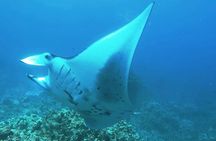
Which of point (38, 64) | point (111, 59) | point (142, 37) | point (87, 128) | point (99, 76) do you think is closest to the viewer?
point (111, 59)

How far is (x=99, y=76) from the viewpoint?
3.07m

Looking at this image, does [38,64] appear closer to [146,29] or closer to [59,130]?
[59,130]

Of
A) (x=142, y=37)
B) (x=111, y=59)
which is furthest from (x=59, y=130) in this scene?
(x=142, y=37)

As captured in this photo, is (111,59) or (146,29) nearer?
(111,59)

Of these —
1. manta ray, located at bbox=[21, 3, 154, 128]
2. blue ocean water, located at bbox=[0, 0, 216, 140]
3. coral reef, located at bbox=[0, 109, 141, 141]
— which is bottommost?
manta ray, located at bbox=[21, 3, 154, 128]

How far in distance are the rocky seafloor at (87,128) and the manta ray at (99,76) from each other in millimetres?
1570

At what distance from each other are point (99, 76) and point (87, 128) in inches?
81.3

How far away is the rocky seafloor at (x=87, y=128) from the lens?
4840 millimetres

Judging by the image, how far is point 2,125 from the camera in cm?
506

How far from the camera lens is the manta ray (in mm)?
2871

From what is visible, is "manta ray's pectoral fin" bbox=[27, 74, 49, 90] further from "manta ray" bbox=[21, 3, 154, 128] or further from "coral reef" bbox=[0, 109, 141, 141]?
"coral reef" bbox=[0, 109, 141, 141]

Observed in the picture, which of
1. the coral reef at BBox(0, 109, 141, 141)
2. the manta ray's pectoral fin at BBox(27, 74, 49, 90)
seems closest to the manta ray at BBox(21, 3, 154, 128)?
the manta ray's pectoral fin at BBox(27, 74, 49, 90)

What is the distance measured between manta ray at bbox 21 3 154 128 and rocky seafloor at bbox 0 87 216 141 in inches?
61.8

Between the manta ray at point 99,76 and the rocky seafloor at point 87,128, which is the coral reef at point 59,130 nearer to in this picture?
the rocky seafloor at point 87,128
